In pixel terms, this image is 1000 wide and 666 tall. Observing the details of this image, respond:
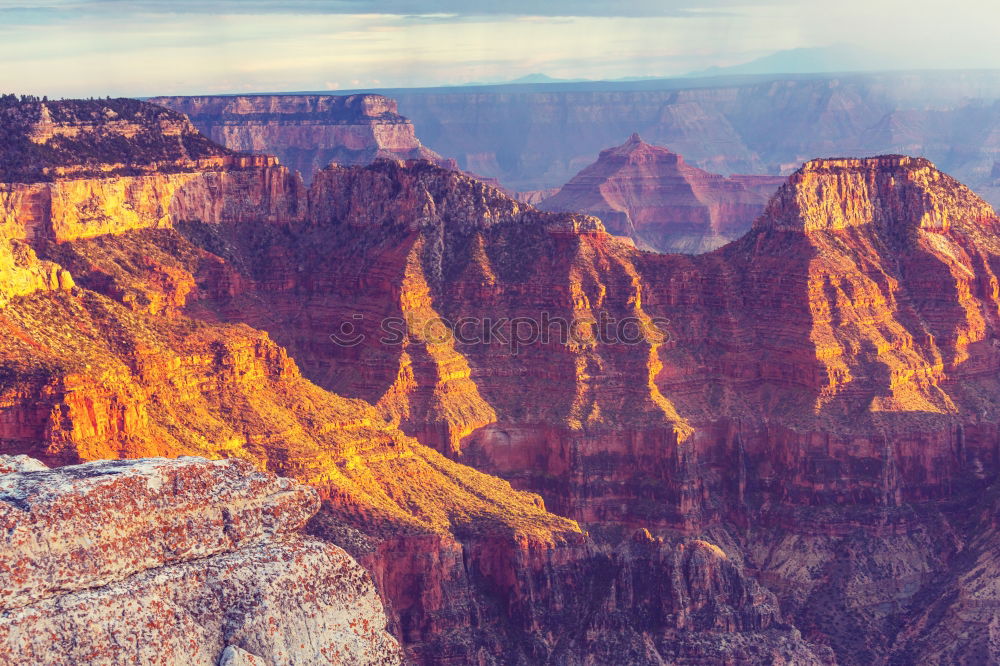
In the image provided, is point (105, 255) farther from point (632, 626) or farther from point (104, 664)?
point (104, 664)

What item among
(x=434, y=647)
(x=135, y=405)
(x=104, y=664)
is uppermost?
(x=135, y=405)

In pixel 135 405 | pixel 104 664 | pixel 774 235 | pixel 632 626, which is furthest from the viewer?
pixel 774 235

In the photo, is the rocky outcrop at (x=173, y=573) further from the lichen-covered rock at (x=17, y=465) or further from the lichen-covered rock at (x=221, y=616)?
the lichen-covered rock at (x=17, y=465)

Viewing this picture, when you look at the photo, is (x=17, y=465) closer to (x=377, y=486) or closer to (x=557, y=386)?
(x=377, y=486)

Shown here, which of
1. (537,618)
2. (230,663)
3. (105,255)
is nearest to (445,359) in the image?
(105,255)

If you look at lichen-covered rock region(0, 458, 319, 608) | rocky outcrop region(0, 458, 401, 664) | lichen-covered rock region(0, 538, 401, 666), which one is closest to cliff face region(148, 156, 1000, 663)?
lichen-covered rock region(0, 538, 401, 666)

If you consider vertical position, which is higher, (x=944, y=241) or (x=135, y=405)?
(x=944, y=241)

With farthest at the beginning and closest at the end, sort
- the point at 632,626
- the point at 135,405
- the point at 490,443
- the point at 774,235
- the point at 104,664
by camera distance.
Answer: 1. the point at 774,235
2. the point at 490,443
3. the point at 632,626
4. the point at 135,405
5. the point at 104,664
